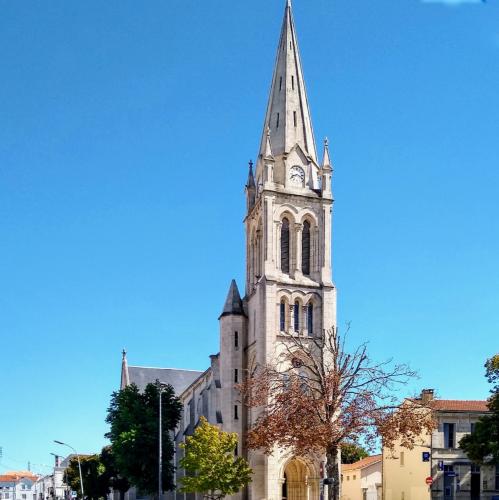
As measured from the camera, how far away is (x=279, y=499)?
64.8 meters

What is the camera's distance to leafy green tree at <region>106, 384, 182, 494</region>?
69562 millimetres

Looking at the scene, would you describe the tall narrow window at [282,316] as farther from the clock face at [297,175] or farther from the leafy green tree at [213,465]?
the clock face at [297,175]

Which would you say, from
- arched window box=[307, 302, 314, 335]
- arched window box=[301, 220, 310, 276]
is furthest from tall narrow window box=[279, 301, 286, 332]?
arched window box=[301, 220, 310, 276]

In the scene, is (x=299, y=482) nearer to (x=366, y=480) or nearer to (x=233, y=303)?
(x=366, y=480)

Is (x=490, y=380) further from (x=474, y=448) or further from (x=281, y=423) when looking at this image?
(x=281, y=423)

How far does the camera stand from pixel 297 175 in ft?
244

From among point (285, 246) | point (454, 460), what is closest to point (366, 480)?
point (454, 460)

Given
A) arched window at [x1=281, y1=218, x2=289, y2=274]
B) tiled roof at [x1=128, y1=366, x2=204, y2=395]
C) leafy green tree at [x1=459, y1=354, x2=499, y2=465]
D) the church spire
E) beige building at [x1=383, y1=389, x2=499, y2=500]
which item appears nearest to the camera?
leafy green tree at [x1=459, y1=354, x2=499, y2=465]

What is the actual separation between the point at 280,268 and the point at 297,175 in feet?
30.1

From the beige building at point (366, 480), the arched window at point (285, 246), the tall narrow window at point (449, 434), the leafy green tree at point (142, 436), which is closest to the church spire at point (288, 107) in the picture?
the arched window at point (285, 246)

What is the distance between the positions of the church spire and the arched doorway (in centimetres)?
2777

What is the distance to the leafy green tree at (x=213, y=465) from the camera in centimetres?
6150

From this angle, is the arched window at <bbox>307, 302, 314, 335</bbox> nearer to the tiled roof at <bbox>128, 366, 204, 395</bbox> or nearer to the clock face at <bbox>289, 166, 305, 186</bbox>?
the clock face at <bbox>289, 166, 305, 186</bbox>

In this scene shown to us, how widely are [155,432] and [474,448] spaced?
31.2 meters
